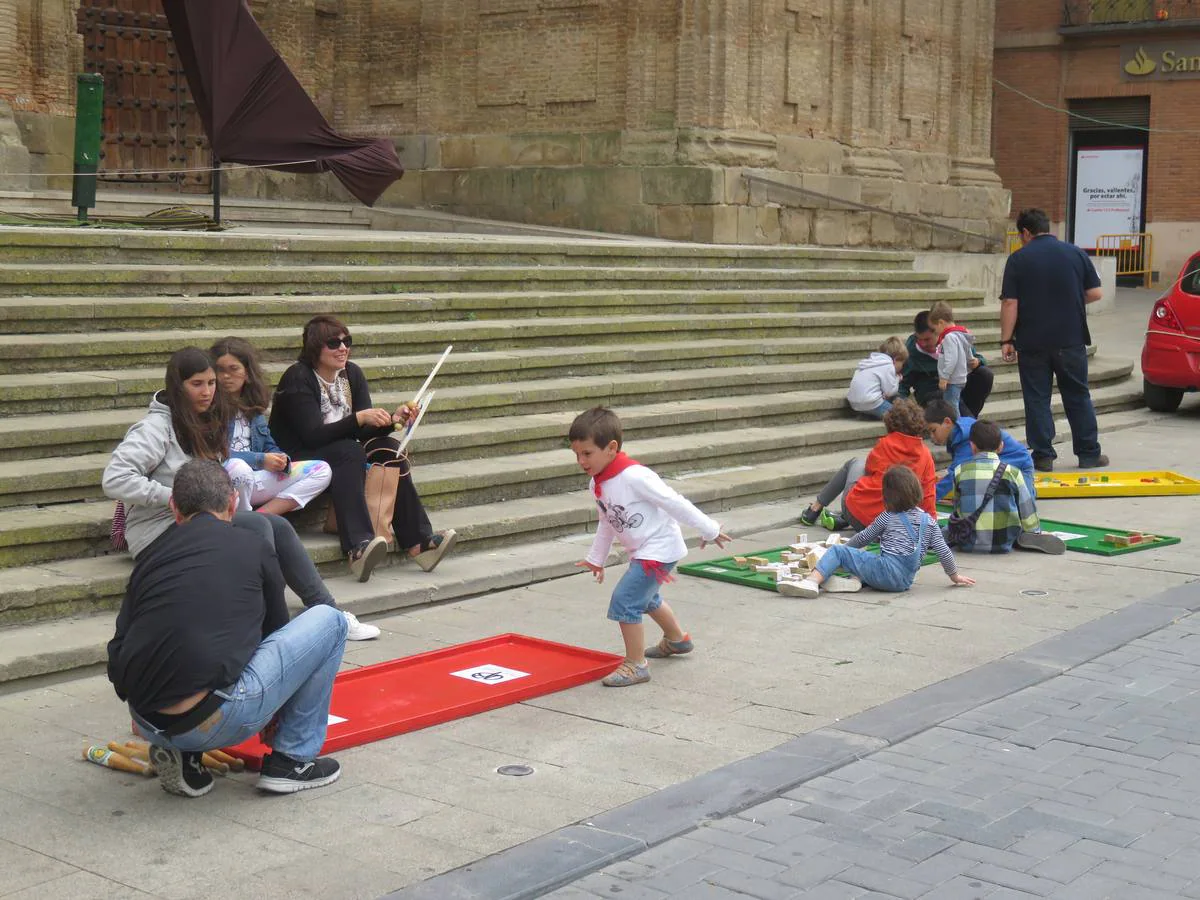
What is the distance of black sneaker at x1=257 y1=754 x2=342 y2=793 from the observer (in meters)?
5.12

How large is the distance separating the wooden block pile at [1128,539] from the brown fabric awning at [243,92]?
796 centimetres

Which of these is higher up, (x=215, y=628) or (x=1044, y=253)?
(x=1044, y=253)

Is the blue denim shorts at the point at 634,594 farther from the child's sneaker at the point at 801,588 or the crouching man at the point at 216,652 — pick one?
the child's sneaker at the point at 801,588

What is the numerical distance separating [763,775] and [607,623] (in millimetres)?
2261

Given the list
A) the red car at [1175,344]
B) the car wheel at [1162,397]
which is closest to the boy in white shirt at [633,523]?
the red car at [1175,344]

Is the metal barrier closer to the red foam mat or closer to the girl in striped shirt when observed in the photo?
the girl in striped shirt

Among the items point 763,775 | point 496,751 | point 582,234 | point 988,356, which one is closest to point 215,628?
point 496,751

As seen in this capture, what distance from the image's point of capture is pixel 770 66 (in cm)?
1950

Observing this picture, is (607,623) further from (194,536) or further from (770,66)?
(770,66)

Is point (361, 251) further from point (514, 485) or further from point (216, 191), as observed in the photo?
point (514, 485)

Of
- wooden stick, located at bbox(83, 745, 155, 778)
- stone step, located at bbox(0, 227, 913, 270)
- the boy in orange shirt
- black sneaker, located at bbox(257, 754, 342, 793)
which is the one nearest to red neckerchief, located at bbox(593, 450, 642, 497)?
black sneaker, located at bbox(257, 754, 342, 793)

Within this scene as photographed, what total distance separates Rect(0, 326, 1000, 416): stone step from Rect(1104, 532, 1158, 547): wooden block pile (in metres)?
4.12

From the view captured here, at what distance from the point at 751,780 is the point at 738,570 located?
3300 millimetres

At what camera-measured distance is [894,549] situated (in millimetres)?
8070
